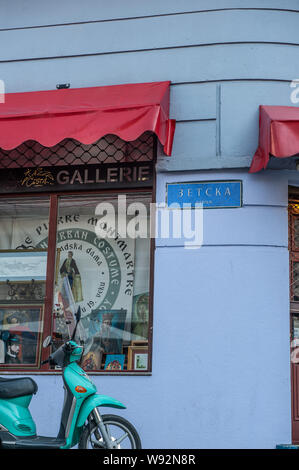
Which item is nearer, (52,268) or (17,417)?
(17,417)

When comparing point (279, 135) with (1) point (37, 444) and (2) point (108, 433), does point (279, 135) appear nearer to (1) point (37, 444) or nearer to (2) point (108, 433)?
(2) point (108, 433)

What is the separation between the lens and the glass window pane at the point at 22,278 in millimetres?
8680

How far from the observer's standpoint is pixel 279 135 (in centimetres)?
745

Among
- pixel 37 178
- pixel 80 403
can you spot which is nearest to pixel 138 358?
pixel 80 403

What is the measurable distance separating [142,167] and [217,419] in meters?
2.87

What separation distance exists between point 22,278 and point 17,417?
2.44 metres

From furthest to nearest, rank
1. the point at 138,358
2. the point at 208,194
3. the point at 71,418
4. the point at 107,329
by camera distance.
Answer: the point at 107,329
the point at 138,358
the point at 208,194
the point at 71,418

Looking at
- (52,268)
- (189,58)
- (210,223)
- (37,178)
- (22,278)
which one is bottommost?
(22,278)

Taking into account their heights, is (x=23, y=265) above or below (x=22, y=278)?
above

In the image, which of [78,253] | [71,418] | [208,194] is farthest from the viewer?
[78,253]

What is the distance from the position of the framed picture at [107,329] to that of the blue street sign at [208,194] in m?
1.43

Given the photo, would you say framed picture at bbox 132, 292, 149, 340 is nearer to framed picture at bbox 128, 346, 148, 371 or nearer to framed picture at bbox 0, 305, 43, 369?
framed picture at bbox 128, 346, 148, 371

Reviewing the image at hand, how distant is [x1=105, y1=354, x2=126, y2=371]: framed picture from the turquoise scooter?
1.46 m

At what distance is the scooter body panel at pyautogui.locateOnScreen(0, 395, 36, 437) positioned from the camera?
22.0 ft
